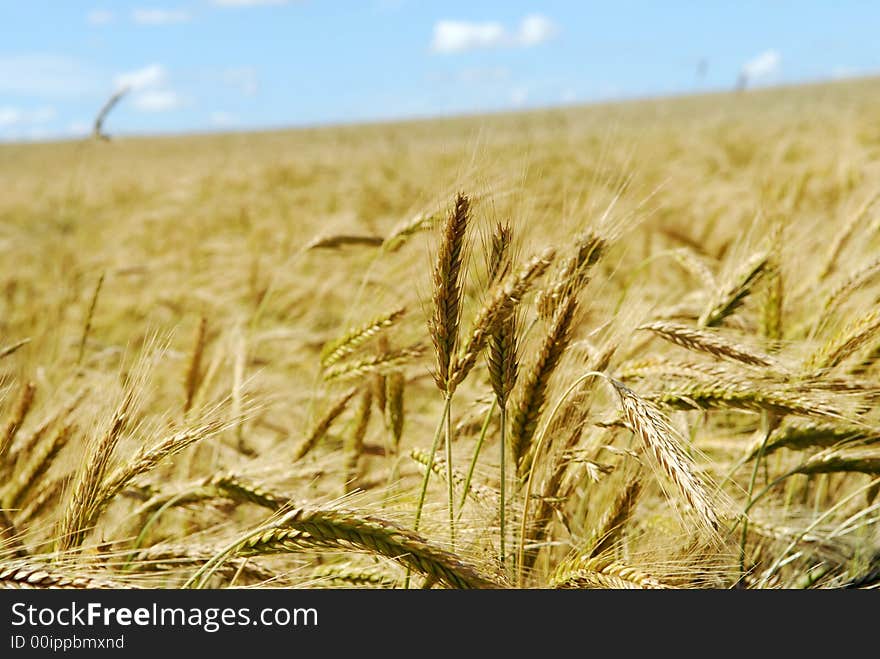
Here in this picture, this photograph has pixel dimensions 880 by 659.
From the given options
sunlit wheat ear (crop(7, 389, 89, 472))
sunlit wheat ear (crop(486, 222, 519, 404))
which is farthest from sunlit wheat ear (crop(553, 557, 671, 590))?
sunlit wheat ear (crop(7, 389, 89, 472))

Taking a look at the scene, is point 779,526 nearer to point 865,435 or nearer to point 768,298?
point 865,435

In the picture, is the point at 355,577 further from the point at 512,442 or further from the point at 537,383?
the point at 537,383

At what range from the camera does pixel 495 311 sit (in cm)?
116

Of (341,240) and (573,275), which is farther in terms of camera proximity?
(341,240)

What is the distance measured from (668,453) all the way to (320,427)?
894 mm

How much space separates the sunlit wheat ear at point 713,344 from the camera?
129 cm

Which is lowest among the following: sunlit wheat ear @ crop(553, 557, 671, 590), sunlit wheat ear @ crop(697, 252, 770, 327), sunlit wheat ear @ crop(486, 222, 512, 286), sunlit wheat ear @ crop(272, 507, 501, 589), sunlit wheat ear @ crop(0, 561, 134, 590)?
sunlit wheat ear @ crop(553, 557, 671, 590)

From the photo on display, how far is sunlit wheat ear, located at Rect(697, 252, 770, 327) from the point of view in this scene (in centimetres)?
170

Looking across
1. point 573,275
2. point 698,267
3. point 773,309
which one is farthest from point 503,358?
point 698,267

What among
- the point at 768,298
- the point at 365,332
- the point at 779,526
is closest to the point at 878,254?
the point at 768,298

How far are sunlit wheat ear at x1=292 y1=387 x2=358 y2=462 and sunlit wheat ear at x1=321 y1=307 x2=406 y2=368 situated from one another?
0.33ft

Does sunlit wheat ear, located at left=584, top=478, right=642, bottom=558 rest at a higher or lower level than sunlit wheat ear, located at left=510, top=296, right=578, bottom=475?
lower

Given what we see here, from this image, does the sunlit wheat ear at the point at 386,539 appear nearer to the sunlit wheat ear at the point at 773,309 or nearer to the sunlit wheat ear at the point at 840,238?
the sunlit wheat ear at the point at 773,309

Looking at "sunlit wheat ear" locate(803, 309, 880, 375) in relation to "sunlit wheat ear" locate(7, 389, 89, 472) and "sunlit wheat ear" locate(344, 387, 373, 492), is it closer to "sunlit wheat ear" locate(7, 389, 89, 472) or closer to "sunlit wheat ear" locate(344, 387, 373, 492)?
"sunlit wheat ear" locate(344, 387, 373, 492)
